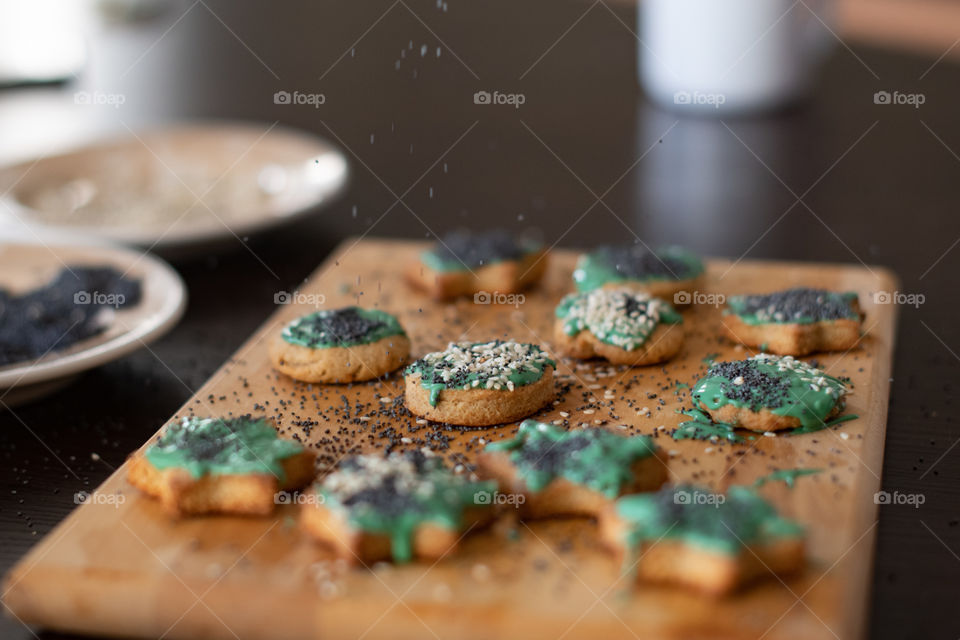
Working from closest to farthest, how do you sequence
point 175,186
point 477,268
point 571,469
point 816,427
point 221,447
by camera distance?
1. point 571,469
2. point 221,447
3. point 816,427
4. point 477,268
5. point 175,186

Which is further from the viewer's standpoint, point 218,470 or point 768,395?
point 768,395

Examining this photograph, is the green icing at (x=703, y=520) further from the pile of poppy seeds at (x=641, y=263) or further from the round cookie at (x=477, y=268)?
the round cookie at (x=477, y=268)

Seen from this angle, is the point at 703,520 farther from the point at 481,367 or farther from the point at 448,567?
the point at 481,367

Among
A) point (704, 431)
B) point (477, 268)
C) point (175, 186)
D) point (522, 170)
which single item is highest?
point (522, 170)

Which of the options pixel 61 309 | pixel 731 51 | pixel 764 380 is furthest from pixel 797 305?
pixel 731 51

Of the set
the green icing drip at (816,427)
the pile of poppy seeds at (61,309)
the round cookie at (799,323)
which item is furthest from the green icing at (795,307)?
the pile of poppy seeds at (61,309)

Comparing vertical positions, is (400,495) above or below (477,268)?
below

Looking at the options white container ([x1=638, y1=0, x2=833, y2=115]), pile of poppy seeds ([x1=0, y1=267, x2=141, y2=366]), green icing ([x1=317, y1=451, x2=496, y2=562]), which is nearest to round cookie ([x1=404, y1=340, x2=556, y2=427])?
green icing ([x1=317, y1=451, x2=496, y2=562])
